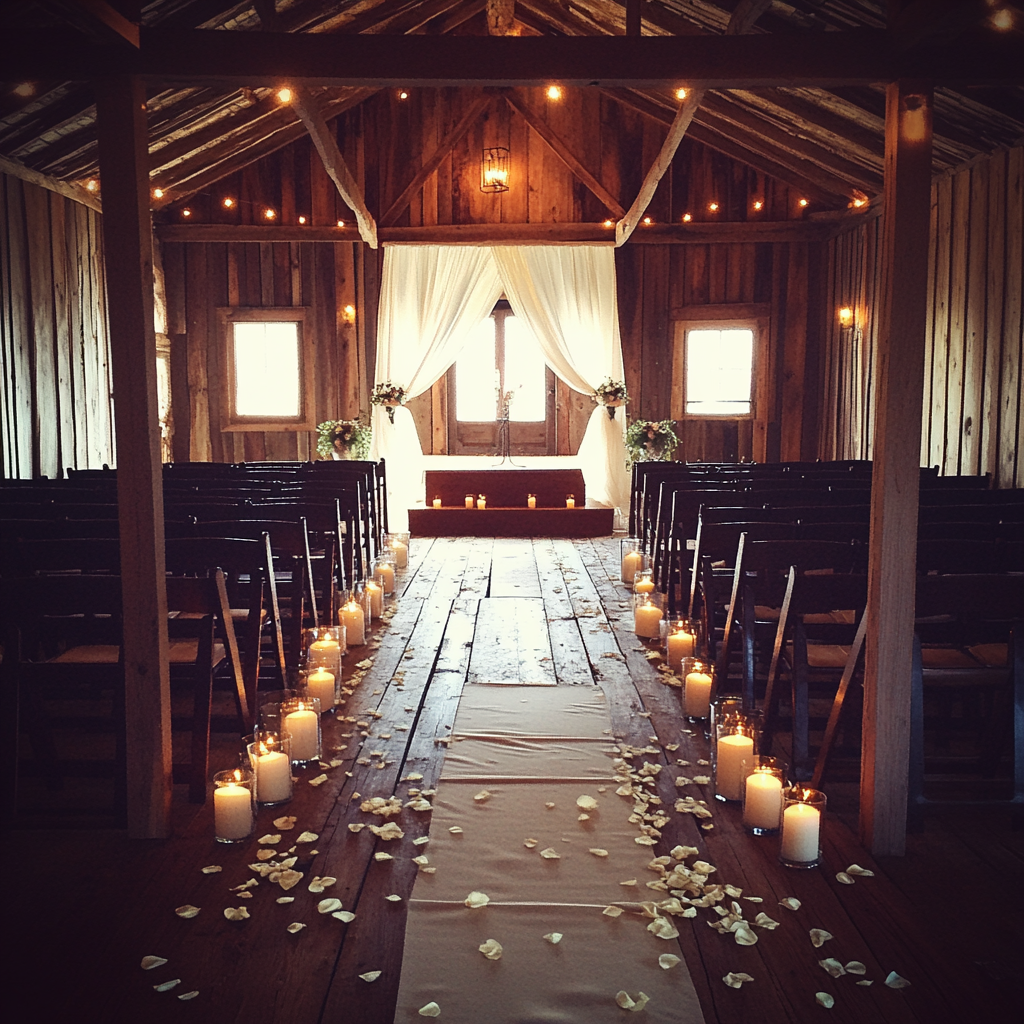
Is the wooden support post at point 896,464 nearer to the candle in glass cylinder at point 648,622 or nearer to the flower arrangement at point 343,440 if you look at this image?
the candle in glass cylinder at point 648,622

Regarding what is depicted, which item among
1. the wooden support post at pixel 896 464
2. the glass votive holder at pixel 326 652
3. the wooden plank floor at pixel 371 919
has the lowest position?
the wooden plank floor at pixel 371 919

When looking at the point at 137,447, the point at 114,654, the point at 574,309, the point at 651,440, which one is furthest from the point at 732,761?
the point at 574,309

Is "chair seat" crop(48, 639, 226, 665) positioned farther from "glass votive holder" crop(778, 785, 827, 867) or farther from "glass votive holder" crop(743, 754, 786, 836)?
Result: "glass votive holder" crop(778, 785, 827, 867)

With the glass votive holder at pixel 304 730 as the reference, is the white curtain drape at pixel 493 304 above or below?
above

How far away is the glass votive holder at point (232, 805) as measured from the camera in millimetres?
3010

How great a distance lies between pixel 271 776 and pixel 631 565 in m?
4.26

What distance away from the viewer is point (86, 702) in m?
4.46

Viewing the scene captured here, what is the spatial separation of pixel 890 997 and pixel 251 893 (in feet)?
5.55

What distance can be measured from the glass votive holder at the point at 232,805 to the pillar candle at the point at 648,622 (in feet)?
9.63

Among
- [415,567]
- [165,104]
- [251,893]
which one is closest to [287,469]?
[415,567]

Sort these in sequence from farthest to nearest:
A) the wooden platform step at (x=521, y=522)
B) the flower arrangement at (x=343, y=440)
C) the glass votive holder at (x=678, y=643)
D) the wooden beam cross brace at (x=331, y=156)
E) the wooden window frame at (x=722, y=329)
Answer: the wooden window frame at (x=722, y=329)
the flower arrangement at (x=343, y=440)
the wooden platform step at (x=521, y=522)
the wooden beam cross brace at (x=331, y=156)
the glass votive holder at (x=678, y=643)

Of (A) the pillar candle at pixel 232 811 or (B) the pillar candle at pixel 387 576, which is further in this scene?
(B) the pillar candle at pixel 387 576

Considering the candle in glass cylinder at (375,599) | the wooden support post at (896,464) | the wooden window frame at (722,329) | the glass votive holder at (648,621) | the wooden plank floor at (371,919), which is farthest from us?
the wooden window frame at (722,329)

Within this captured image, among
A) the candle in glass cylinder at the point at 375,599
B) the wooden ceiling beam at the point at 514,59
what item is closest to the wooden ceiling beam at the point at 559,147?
the candle in glass cylinder at the point at 375,599
